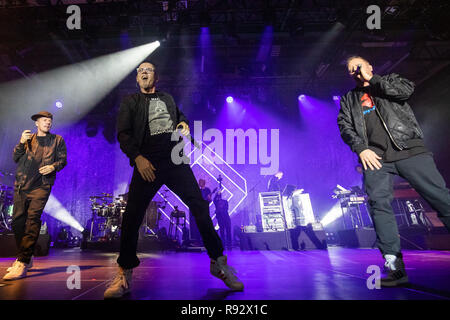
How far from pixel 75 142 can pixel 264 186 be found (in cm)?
902

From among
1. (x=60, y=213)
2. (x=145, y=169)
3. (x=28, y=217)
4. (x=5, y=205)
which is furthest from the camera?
(x=60, y=213)

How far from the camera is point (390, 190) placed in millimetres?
1973

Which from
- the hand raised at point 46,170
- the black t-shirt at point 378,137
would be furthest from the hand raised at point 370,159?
the hand raised at point 46,170

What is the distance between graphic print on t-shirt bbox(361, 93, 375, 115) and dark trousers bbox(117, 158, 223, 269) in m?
1.68

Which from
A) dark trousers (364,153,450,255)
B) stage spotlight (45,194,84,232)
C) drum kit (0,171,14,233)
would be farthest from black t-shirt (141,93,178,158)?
stage spotlight (45,194,84,232)

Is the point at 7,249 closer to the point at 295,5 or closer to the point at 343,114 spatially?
the point at 343,114

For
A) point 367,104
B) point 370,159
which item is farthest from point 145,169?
point 367,104

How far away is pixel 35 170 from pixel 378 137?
369 centimetres

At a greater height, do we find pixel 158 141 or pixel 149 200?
pixel 158 141

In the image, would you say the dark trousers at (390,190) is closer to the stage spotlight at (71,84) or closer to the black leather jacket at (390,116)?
the black leather jacket at (390,116)

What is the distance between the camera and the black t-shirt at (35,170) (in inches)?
A: 109

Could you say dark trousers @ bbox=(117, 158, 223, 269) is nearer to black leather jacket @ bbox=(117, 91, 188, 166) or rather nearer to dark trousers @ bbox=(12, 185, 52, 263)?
black leather jacket @ bbox=(117, 91, 188, 166)

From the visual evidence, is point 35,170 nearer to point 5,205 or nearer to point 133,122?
point 133,122

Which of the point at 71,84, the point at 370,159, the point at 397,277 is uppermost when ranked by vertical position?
the point at 71,84
